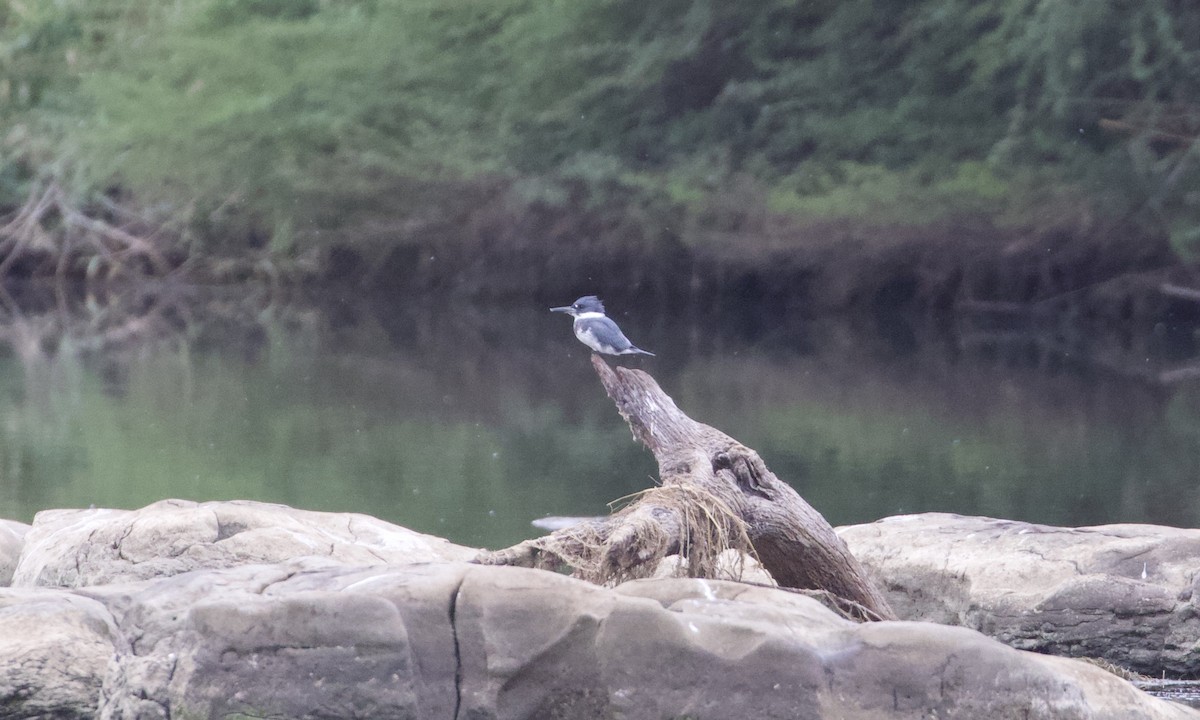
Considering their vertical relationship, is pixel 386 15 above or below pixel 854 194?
above

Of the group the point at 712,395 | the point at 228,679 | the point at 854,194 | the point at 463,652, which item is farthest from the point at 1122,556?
the point at 854,194

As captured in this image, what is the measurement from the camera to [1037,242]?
1445 cm

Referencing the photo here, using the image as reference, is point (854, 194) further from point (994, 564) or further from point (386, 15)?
point (994, 564)

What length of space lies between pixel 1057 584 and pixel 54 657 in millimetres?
2425

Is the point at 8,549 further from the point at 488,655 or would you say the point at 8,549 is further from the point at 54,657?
the point at 488,655

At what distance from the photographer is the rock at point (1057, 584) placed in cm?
358

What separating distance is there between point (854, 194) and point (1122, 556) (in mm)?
11218

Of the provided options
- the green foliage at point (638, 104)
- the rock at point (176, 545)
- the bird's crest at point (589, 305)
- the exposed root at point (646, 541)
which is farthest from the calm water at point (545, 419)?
the exposed root at point (646, 541)

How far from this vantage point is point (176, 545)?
3.83 m

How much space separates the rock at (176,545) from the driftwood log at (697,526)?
0.77 metres

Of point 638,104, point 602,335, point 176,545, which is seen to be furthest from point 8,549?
point 638,104

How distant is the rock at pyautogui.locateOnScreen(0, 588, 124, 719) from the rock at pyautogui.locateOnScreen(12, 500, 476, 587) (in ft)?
3.06

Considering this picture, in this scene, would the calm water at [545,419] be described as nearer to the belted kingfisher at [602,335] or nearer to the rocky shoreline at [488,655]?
the belted kingfisher at [602,335]

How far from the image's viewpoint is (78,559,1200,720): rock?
7.94 feet
